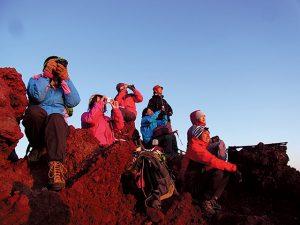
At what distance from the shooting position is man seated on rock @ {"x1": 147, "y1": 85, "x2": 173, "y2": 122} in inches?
467

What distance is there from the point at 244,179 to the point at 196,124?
7.04ft

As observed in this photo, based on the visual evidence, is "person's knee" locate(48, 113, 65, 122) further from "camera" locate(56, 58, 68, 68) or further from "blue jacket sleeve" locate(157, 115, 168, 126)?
"blue jacket sleeve" locate(157, 115, 168, 126)

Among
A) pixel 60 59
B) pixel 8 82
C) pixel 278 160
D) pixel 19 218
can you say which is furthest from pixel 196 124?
pixel 19 218

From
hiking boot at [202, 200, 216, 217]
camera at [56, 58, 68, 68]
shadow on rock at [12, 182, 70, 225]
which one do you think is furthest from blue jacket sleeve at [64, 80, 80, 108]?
hiking boot at [202, 200, 216, 217]

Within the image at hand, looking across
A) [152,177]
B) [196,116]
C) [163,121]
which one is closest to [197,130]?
[196,116]

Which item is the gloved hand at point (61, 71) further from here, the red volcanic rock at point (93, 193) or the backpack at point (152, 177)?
the backpack at point (152, 177)

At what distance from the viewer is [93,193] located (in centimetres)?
561

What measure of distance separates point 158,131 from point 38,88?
542 centimetres

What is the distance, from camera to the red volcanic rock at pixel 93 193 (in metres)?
4.72

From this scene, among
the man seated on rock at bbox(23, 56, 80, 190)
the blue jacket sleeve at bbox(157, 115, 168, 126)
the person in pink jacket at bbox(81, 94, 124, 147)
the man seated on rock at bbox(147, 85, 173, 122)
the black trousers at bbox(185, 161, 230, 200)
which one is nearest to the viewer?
the man seated on rock at bbox(23, 56, 80, 190)

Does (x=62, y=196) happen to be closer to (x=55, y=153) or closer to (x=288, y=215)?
(x=55, y=153)

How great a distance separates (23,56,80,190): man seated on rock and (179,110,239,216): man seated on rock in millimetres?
2283

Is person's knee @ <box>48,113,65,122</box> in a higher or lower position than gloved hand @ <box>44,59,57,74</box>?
lower

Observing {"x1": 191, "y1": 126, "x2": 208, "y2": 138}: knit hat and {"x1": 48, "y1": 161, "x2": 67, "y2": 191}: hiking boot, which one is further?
{"x1": 191, "y1": 126, "x2": 208, "y2": 138}: knit hat
